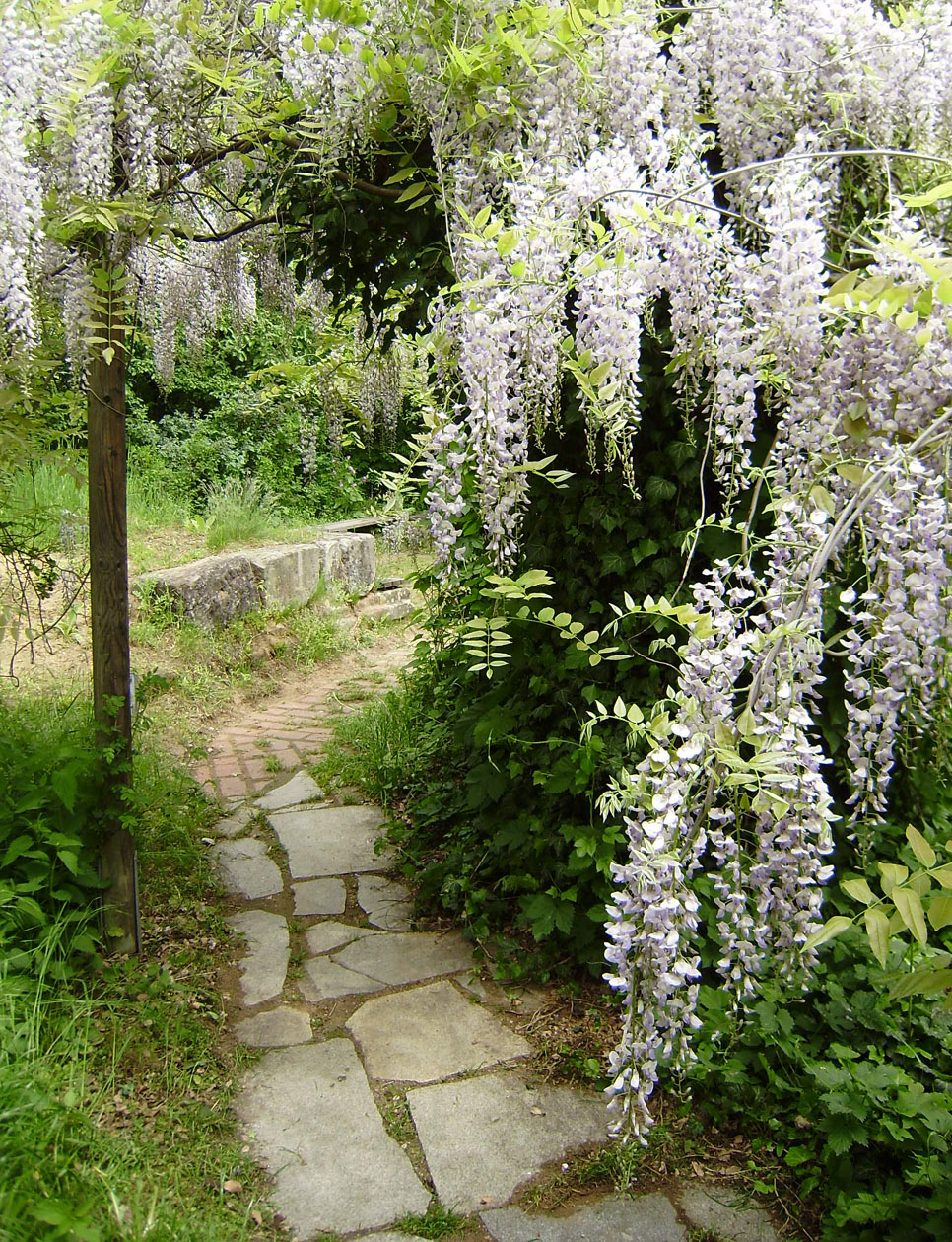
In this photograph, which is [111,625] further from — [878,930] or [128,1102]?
[878,930]

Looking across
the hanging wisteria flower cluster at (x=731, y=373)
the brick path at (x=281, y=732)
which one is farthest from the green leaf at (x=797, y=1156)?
the brick path at (x=281, y=732)

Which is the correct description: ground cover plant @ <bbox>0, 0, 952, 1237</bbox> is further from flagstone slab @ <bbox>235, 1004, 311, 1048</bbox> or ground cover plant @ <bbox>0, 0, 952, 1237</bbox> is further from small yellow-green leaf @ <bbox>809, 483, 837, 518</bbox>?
flagstone slab @ <bbox>235, 1004, 311, 1048</bbox>

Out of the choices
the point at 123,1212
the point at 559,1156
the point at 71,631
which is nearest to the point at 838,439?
the point at 559,1156

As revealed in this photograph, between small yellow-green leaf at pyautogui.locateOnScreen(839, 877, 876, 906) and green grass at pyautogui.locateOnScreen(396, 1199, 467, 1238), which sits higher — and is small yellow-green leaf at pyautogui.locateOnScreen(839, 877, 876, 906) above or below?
above

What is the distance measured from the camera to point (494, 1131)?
2209 millimetres

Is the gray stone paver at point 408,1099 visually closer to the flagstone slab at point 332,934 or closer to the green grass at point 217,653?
the flagstone slab at point 332,934

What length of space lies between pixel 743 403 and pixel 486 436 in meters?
0.62

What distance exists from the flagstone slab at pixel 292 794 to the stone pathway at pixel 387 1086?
0.56m

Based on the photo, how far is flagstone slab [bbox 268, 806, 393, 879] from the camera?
357 centimetres

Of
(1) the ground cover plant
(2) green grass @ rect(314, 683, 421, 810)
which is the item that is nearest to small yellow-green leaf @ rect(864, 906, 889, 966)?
(1) the ground cover plant

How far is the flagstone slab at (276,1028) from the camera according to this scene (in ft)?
8.34

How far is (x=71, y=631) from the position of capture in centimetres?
505

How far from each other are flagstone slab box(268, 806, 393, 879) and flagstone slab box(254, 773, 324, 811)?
0.29 ft

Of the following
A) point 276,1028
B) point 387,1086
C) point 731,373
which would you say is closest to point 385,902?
point 276,1028
